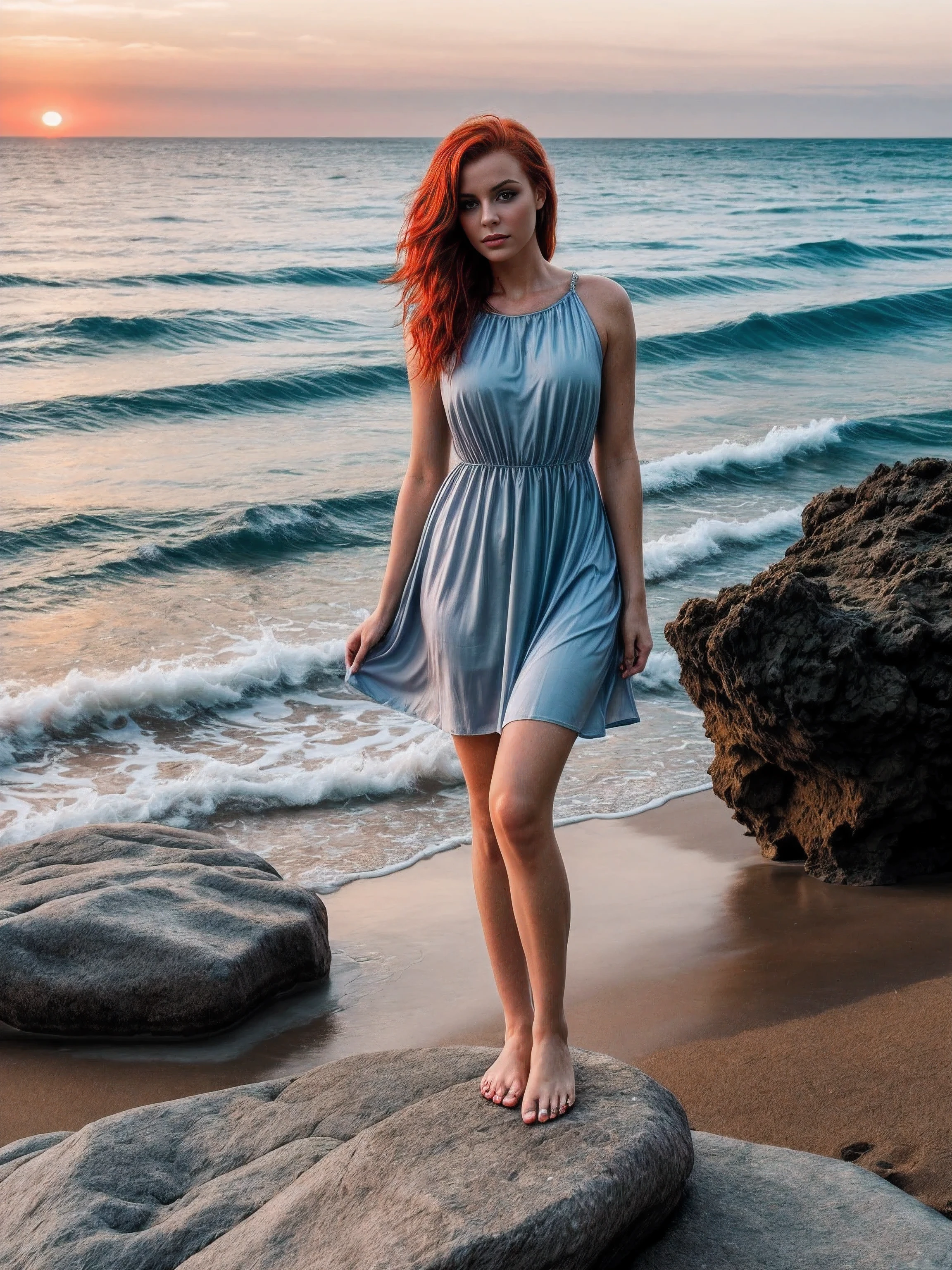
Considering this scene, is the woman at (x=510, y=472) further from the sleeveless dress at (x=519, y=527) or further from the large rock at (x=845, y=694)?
the large rock at (x=845, y=694)

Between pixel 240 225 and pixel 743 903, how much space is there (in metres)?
29.8

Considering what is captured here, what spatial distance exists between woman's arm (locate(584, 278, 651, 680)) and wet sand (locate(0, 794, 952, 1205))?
129 centimetres

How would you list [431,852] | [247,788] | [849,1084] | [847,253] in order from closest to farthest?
[849,1084], [431,852], [247,788], [847,253]

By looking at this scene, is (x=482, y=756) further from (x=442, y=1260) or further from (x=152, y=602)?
(x=152, y=602)

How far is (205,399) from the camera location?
1538cm

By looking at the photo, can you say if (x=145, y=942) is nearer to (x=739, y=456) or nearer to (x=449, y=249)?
(x=449, y=249)

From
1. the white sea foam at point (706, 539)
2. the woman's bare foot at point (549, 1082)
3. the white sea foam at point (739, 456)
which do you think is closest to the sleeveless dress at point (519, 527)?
the woman's bare foot at point (549, 1082)

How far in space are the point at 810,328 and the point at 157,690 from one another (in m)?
17.9

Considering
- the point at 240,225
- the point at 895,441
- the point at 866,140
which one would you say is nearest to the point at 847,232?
the point at 240,225

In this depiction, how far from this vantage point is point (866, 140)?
439ft

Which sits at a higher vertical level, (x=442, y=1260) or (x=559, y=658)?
(x=559, y=658)

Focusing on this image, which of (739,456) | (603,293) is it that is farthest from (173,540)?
(603,293)

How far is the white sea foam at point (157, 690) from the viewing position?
689cm

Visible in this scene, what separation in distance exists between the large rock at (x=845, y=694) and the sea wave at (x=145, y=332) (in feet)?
Result: 46.0
